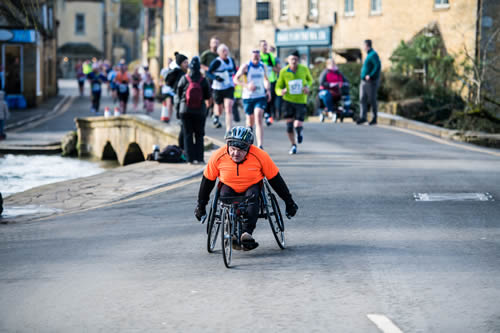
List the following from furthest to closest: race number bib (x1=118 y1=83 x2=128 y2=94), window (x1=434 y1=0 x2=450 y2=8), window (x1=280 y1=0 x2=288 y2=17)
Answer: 1. window (x1=280 y1=0 x2=288 y2=17)
2. window (x1=434 y1=0 x2=450 y2=8)
3. race number bib (x1=118 y1=83 x2=128 y2=94)

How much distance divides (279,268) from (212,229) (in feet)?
3.49

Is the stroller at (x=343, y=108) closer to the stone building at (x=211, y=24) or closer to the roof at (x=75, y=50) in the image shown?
the stone building at (x=211, y=24)

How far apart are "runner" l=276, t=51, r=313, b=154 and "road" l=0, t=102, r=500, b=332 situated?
13.6ft

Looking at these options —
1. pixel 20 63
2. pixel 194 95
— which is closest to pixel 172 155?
pixel 194 95

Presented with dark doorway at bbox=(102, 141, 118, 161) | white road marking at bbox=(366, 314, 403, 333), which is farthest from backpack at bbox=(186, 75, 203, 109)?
dark doorway at bbox=(102, 141, 118, 161)

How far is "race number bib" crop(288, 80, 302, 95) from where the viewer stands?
1836 cm

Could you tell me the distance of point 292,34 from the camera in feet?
160

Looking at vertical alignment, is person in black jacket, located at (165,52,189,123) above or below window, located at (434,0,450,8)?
below

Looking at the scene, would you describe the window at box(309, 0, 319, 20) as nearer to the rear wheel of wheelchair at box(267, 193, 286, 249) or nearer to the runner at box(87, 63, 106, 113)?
the runner at box(87, 63, 106, 113)

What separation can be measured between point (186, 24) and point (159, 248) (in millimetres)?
48421

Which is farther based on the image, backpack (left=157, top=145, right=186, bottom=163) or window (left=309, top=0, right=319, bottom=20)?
window (left=309, top=0, right=319, bottom=20)

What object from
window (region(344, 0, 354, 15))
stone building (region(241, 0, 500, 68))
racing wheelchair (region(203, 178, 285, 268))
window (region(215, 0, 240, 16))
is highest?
window (region(215, 0, 240, 16))

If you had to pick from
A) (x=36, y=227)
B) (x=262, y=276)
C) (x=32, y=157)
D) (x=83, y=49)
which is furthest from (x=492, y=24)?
(x=83, y=49)

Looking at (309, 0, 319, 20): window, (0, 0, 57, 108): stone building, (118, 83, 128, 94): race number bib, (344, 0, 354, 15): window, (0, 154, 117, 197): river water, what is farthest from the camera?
(309, 0, 319, 20): window
